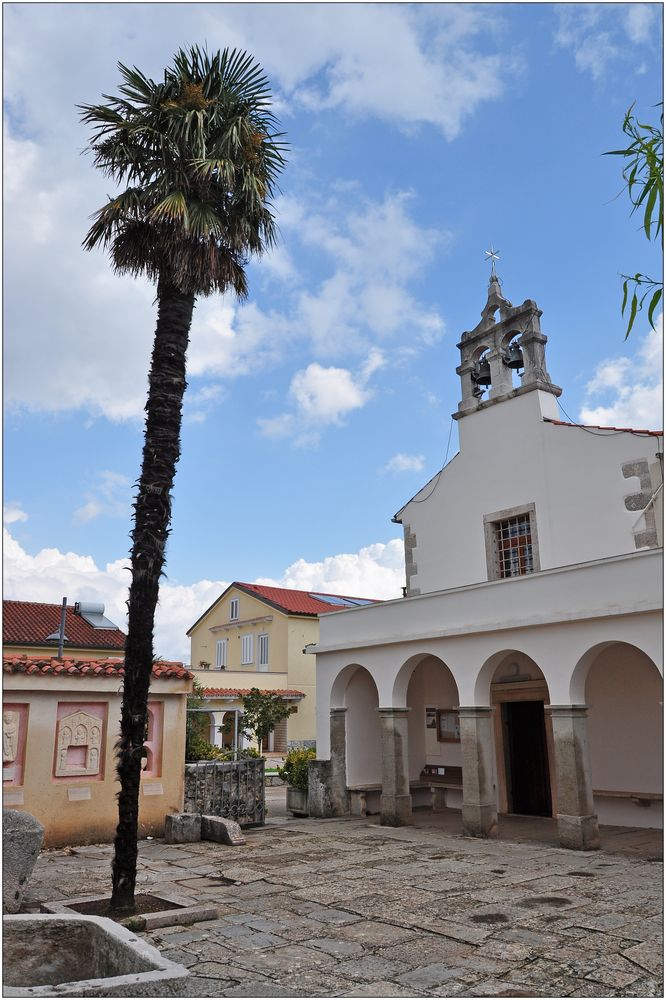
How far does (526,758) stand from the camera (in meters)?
15.7

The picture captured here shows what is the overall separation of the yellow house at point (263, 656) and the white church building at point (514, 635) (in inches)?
530

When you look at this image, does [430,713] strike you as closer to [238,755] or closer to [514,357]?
[238,755]

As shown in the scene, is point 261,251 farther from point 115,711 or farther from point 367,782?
point 367,782

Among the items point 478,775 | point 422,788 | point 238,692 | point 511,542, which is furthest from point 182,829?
point 238,692

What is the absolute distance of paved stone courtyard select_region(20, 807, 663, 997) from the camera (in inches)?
237

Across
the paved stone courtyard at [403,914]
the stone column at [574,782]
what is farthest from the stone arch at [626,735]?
the stone column at [574,782]

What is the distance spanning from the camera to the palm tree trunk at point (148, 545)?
8.25 m

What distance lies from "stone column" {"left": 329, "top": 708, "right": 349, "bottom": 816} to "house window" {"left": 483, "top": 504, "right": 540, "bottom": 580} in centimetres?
440

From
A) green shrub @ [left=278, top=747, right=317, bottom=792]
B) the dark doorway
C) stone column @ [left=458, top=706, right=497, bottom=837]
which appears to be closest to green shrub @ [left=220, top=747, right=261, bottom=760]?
green shrub @ [left=278, top=747, right=317, bottom=792]

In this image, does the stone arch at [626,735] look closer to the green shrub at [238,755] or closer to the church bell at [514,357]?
the church bell at [514,357]

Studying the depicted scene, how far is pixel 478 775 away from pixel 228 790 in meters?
4.84

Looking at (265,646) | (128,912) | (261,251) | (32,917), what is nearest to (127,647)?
(128,912)

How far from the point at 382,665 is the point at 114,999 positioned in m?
11.6

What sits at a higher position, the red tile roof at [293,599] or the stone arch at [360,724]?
the red tile roof at [293,599]
